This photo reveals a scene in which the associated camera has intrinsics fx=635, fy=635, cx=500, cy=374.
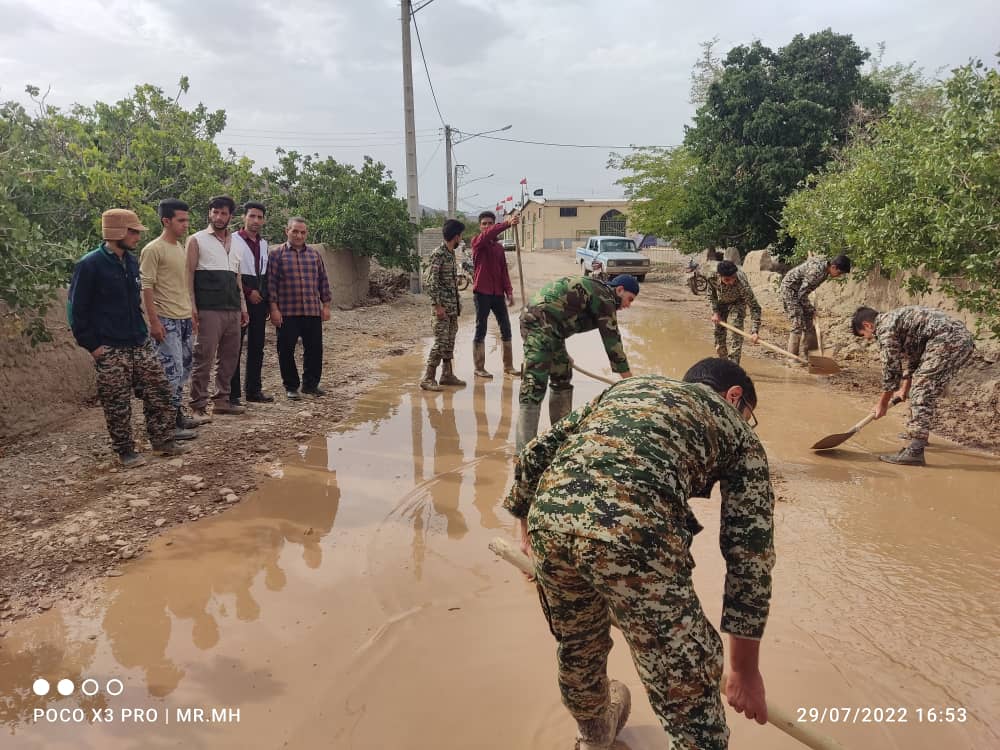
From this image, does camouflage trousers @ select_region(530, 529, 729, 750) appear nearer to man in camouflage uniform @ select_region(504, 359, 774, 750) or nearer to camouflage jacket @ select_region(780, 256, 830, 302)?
man in camouflage uniform @ select_region(504, 359, 774, 750)

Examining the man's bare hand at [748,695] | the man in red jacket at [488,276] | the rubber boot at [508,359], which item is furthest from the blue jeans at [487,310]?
the man's bare hand at [748,695]

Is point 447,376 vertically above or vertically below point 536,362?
below

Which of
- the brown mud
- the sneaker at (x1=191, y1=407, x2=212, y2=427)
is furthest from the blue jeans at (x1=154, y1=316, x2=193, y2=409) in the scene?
the brown mud

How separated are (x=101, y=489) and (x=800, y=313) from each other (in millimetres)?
7900

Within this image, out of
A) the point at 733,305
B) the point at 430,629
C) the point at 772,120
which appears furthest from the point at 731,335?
the point at 772,120

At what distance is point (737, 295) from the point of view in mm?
7637

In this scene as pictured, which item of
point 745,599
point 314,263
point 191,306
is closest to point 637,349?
point 314,263

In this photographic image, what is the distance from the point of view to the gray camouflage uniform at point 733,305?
7570 millimetres

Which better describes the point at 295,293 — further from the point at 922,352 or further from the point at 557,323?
the point at 922,352

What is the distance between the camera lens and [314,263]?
6141 mm

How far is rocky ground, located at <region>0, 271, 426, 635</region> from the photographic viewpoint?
3164 millimetres

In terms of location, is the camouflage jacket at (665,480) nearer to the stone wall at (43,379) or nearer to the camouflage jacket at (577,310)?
the camouflage jacket at (577,310)

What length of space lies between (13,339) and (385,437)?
10.2ft

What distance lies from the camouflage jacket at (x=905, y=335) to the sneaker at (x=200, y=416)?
5.49m
